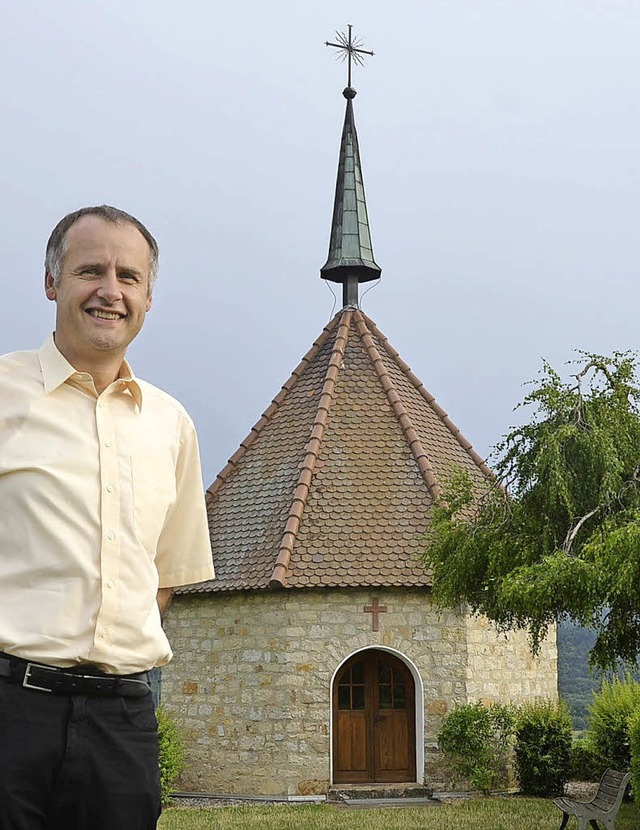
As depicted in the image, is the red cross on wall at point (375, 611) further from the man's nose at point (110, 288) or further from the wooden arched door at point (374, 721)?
the man's nose at point (110, 288)

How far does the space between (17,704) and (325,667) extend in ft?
43.6

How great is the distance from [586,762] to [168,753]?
6189 mm

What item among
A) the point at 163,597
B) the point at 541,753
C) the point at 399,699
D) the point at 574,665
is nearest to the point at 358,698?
the point at 399,699

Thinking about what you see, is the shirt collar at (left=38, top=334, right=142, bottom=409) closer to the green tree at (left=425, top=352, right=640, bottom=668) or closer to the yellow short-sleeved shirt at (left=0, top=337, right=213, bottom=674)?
the yellow short-sleeved shirt at (left=0, top=337, right=213, bottom=674)

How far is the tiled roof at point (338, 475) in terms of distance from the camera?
1532 cm

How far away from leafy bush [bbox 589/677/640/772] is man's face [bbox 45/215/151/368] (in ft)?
47.3

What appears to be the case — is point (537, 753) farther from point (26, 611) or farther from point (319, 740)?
point (26, 611)

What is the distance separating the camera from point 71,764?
6.85 ft

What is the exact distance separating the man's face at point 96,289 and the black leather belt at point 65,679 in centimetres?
65

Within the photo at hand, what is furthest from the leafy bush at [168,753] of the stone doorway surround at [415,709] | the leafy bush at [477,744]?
the leafy bush at [477,744]

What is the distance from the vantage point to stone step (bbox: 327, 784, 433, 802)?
14.8 m

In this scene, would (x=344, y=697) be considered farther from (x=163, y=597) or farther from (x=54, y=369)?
(x=54, y=369)

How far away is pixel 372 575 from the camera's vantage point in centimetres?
1507

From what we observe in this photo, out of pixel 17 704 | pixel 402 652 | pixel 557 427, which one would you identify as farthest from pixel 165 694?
pixel 17 704
